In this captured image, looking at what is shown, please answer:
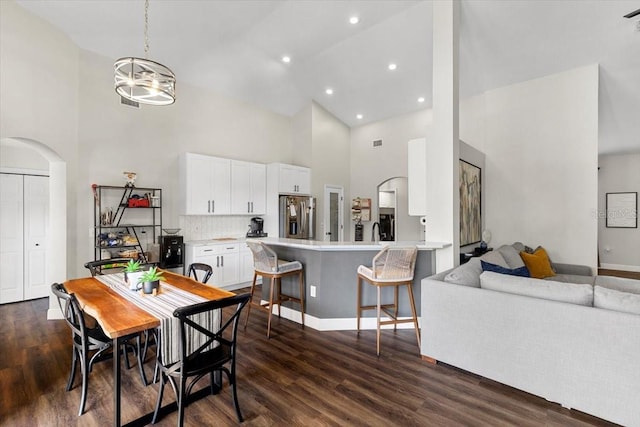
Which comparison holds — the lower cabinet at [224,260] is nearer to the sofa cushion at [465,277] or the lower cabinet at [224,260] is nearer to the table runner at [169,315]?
the table runner at [169,315]

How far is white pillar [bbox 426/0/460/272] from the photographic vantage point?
3529 mm

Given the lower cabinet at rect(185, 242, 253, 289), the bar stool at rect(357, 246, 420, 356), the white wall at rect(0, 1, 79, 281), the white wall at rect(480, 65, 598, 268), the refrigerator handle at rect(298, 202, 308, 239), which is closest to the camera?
the bar stool at rect(357, 246, 420, 356)

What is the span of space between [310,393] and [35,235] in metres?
5.30

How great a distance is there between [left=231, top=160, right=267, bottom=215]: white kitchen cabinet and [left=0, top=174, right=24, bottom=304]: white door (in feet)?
10.6

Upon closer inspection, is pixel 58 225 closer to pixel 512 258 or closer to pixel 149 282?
pixel 149 282

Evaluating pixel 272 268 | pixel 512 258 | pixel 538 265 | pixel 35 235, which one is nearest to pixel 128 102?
pixel 35 235

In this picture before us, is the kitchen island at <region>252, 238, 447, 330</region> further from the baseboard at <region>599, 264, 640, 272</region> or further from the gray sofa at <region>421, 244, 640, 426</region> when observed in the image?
the baseboard at <region>599, 264, 640, 272</region>

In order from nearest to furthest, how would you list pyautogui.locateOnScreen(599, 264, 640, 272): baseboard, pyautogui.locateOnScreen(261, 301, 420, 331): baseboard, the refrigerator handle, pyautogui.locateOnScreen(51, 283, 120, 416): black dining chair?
pyautogui.locateOnScreen(51, 283, 120, 416): black dining chair → pyautogui.locateOnScreen(261, 301, 420, 331): baseboard → the refrigerator handle → pyautogui.locateOnScreen(599, 264, 640, 272): baseboard

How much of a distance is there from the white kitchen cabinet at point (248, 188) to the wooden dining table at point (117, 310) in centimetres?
312

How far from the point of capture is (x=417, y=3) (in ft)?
13.4

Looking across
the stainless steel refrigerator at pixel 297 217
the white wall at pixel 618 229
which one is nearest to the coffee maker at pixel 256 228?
the stainless steel refrigerator at pixel 297 217

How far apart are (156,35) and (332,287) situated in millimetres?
4238

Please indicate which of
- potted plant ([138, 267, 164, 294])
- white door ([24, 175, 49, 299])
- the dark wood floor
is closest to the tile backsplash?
white door ([24, 175, 49, 299])

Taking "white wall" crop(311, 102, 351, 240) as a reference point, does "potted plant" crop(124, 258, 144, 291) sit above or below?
below
